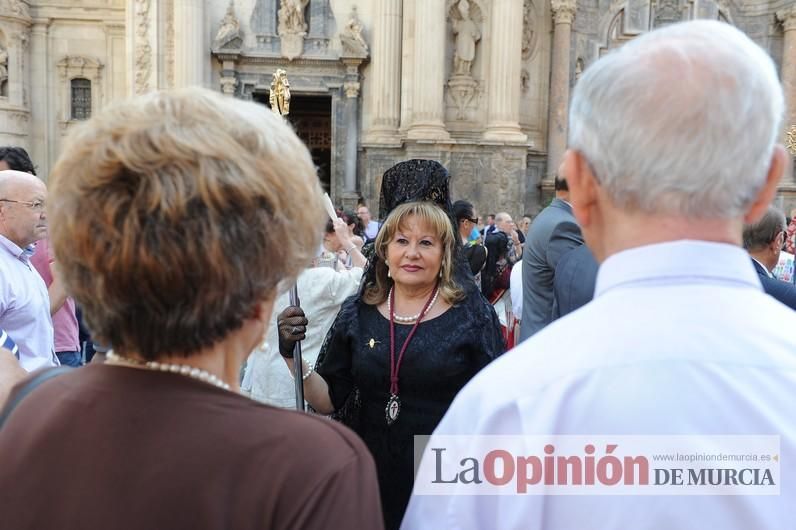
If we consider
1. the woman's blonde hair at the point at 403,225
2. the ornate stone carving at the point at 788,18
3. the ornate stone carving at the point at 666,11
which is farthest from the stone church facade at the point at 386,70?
the woman's blonde hair at the point at 403,225

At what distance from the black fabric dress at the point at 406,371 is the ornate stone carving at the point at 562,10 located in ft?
53.3

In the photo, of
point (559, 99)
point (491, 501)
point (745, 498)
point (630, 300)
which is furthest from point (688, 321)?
point (559, 99)

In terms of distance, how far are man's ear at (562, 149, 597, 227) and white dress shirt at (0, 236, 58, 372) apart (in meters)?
3.17

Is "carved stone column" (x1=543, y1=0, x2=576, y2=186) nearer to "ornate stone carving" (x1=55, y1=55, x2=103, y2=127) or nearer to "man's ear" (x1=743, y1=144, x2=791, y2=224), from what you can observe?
"ornate stone carving" (x1=55, y1=55, x2=103, y2=127)

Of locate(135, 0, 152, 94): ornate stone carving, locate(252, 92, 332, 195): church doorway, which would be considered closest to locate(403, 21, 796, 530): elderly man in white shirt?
locate(135, 0, 152, 94): ornate stone carving

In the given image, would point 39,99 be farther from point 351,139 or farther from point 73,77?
point 351,139

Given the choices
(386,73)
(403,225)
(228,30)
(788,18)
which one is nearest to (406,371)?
(403,225)

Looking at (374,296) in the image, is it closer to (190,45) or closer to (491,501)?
(491,501)

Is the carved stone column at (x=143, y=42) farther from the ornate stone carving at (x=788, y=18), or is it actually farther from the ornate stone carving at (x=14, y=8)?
the ornate stone carving at (x=788, y=18)

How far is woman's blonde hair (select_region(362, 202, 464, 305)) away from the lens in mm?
3422

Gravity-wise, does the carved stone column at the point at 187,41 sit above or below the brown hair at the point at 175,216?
above

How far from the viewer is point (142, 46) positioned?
15.8 meters

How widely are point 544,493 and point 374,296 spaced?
2212 millimetres

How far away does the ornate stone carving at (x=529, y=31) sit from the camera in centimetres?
1794
